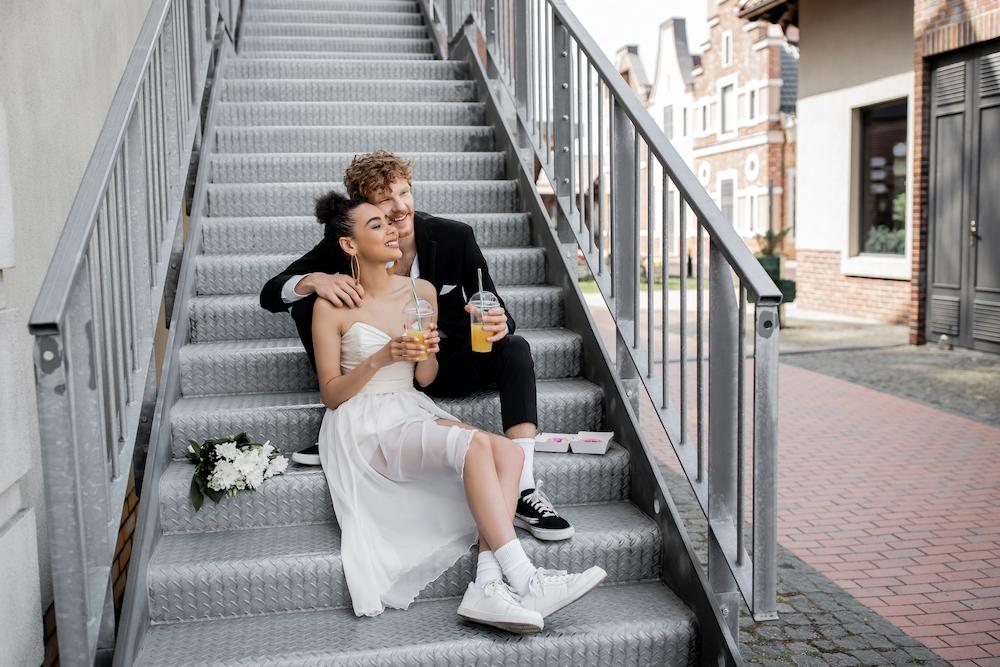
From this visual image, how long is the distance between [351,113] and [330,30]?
1983 mm

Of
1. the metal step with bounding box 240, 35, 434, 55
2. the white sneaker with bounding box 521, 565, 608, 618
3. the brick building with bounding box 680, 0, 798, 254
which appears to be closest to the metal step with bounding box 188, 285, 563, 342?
the white sneaker with bounding box 521, 565, 608, 618

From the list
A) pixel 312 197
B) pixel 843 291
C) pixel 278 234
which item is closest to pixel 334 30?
pixel 312 197

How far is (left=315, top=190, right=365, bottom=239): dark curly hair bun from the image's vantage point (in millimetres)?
2943

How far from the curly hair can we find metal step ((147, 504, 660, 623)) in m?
1.07

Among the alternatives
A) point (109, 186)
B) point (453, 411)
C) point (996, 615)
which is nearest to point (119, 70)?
point (109, 186)

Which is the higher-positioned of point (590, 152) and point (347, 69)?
point (347, 69)

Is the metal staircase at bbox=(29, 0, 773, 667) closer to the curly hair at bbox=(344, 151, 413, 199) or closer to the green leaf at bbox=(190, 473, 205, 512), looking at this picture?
the green leaf at bbox=(190, 473, 205, 512)

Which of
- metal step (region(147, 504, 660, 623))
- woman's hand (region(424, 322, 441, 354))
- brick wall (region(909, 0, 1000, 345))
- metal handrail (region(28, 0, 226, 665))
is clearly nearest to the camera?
metal handrail (region(28, 0, 226, 665))

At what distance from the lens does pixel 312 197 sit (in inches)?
171

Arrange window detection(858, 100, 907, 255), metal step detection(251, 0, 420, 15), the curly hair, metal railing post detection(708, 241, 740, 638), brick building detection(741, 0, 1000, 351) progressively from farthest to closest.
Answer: window detection(858, 100, 907, 255), brick building detection(741, 0, 1000, 351), metal step detection(251, 0, 420, 15), the curly hair, metal railing post detection(708, 241, 740, 638)

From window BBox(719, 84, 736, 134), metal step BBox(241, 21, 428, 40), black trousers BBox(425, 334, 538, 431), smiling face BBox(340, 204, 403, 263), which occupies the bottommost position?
black trousers BBox(425, 334, 538, 431)

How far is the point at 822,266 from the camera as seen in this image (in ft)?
41.0

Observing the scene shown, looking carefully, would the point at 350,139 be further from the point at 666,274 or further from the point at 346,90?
the point at 666,274

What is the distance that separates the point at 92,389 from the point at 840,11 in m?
11.5
